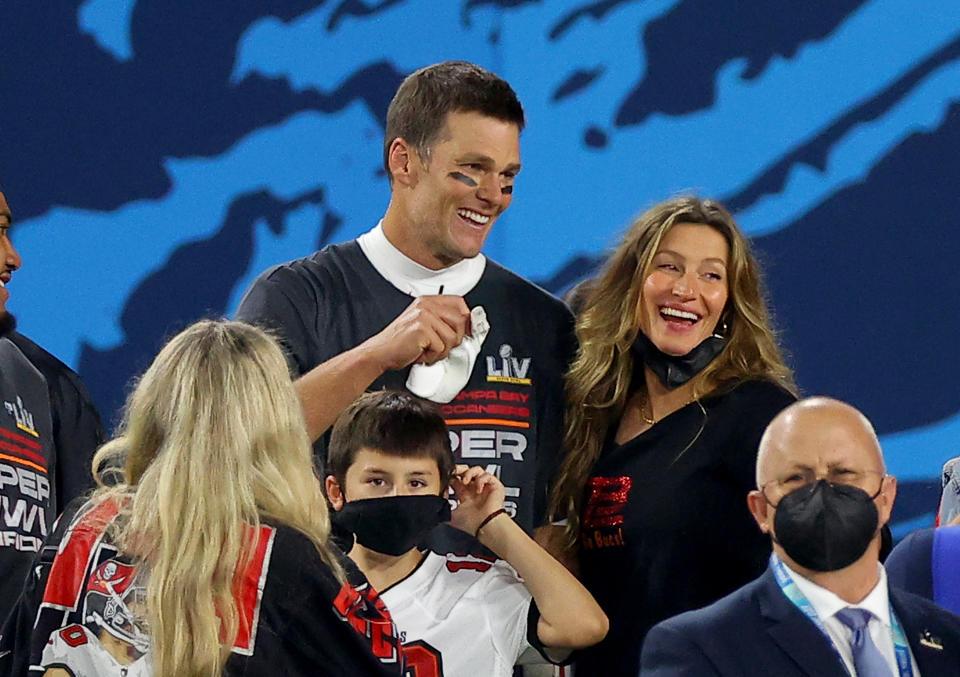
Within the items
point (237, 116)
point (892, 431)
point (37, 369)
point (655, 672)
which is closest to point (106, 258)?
point (237, 116)

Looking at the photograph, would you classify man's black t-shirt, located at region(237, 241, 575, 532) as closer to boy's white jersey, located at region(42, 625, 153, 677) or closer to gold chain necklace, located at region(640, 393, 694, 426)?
gold chain necklace, located at region(640, 393, 694, 426)

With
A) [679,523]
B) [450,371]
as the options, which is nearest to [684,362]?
[679,523]

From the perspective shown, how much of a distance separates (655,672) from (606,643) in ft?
2.02

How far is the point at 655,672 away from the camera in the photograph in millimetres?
2006

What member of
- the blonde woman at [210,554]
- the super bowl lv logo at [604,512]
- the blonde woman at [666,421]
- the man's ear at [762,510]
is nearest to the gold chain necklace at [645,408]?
the blonde woman at [666,421]

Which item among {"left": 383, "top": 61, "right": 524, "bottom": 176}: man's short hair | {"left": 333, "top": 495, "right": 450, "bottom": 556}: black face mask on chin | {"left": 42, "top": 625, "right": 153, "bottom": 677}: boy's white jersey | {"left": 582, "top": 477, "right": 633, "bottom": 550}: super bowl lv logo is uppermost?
{"left": 383, "top": 61, "right": 524, "bottom": 176}: man's short hair

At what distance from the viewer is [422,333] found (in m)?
2.50

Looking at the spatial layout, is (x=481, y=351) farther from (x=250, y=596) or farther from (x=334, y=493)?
(x=250, y=596)

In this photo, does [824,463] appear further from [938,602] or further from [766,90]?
[766,90]

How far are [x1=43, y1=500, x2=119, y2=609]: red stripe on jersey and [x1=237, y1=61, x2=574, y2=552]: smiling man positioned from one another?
0.72 meters

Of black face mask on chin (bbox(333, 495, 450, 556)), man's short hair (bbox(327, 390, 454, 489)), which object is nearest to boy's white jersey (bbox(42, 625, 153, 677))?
black face mask on chin (bbox(333, 495, 450, 556))

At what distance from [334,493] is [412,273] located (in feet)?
1.55

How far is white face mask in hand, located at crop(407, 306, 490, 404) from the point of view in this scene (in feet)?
8.82

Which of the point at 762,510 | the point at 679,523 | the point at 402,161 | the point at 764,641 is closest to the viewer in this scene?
the point at 764,641
